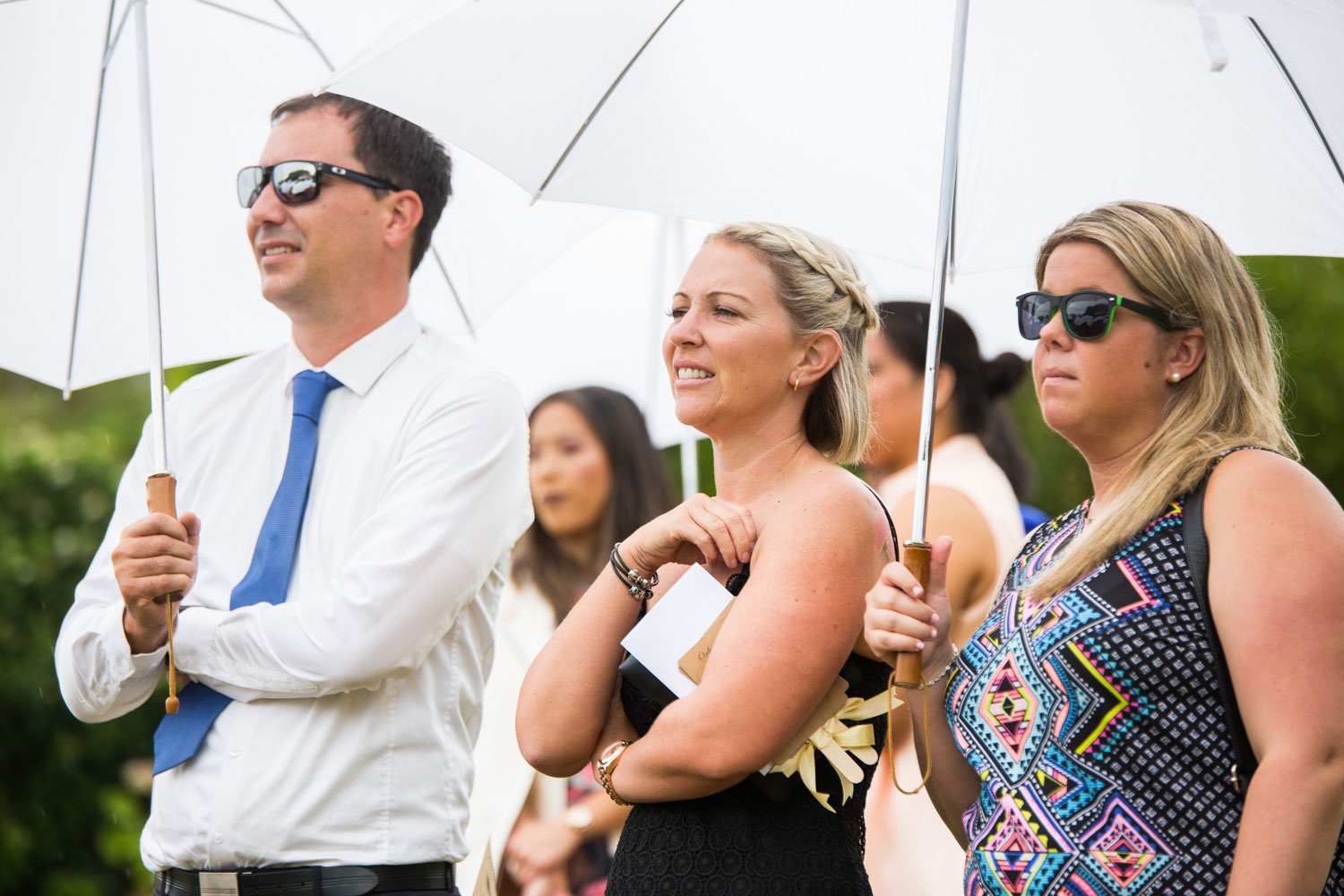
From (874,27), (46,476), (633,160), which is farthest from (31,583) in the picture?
(874,27)

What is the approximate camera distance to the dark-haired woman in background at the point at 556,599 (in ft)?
14.3

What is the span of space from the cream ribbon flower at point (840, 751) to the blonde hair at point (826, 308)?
614 millimetres

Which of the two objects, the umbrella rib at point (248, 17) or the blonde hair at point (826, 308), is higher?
the umbrella rib at point (248, 17)

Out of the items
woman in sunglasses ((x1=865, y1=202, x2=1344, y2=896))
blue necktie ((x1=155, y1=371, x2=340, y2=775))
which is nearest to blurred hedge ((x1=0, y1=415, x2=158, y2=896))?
blue necktie ((x1=155, y1=371, x2=340, y2=775))

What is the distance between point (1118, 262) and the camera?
2578mm

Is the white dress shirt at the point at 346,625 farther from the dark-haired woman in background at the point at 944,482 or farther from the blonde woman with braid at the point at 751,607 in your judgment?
the dark-haired woman in background at the point at 944,482

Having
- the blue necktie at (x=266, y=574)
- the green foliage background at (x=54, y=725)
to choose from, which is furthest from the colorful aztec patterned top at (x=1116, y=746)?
the green foliage background at (x=54, y=725)

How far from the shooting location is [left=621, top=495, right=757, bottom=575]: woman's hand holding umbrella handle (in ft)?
8.78

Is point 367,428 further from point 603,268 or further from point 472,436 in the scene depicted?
point 603,268

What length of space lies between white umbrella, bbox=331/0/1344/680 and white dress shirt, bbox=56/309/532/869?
2.20 feet

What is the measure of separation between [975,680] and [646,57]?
1.62m

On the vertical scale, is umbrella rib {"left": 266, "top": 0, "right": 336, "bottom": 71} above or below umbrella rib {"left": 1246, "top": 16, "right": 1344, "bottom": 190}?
above

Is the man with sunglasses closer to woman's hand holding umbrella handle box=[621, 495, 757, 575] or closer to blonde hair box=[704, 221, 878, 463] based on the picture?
woman's hand holding umbrella handle box=[621, 495, 757, 575]

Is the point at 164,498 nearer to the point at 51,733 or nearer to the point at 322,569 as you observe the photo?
the point at 322,569
